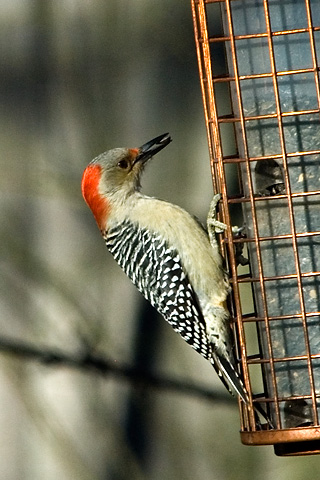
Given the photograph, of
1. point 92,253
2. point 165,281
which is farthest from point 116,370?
point 165,281

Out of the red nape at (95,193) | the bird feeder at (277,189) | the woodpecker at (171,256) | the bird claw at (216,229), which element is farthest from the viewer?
the red nape at (95,193)

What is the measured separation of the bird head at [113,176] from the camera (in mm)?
5312

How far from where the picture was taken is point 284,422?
4469 mm

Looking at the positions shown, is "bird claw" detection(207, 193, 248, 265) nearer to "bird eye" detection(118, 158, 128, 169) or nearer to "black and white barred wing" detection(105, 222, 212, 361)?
"black and white barred wing" detection(105, 222, 212, 361)

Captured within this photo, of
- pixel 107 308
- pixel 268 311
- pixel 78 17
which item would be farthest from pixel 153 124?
pixel 268 311

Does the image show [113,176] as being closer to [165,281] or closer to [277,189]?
[165,281]

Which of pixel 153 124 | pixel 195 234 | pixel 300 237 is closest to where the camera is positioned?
pixel 300 237

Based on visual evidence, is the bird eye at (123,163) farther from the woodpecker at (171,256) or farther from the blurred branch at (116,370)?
the blurred branch at (116,370)

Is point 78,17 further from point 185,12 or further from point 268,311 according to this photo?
point 268,311

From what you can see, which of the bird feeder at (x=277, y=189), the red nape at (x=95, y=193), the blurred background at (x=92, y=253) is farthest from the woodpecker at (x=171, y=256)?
the blurred background at (x=92, y=253)

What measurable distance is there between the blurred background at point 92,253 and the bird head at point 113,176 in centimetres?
128

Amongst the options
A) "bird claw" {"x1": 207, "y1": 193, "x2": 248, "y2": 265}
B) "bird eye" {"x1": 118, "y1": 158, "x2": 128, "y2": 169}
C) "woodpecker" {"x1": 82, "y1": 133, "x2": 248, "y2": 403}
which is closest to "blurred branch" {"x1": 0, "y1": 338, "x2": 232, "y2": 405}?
"woodpecker" {"x1": 82, "y1": 133, "x2": 248, "y2": 403}

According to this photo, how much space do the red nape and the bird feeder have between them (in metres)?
0.93

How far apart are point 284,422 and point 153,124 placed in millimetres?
2979
